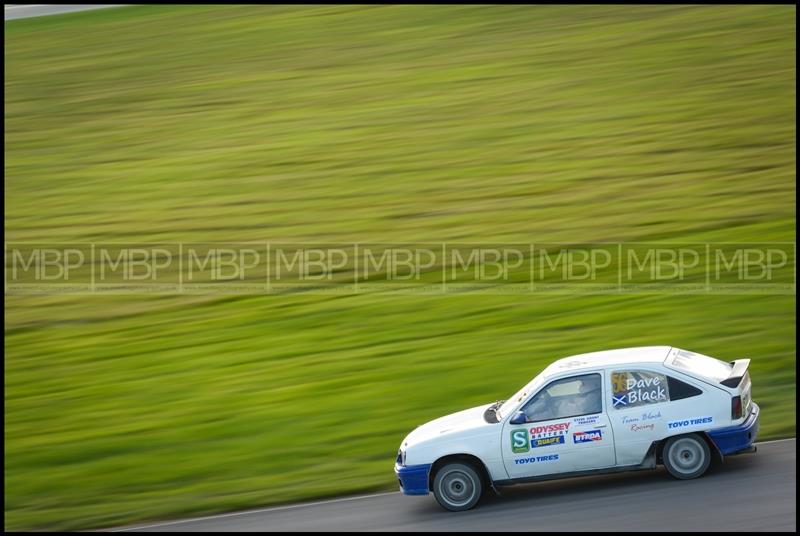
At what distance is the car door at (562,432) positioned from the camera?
859 cm

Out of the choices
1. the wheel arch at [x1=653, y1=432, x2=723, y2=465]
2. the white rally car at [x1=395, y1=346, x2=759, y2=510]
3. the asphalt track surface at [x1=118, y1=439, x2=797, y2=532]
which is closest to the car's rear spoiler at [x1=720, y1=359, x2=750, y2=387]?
the white rally car at [x1=395, y1=346, x2=759, y2=510]

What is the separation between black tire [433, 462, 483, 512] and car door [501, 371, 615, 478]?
1.19ft

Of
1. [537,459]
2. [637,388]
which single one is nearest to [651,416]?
[637,388]

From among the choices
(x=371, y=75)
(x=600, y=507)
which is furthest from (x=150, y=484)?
(x=371, y=75)

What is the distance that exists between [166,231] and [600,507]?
12735 millimetres

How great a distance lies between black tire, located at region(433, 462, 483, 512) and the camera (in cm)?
877

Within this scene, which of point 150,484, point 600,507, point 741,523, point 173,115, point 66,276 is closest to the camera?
point 741,523

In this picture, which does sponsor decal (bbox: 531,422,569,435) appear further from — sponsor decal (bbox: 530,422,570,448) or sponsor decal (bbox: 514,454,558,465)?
sponsor decal (bbox: 514,454,558,465)

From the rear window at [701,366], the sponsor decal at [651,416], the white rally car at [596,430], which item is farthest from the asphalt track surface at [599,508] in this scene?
the rear window at [701,366]

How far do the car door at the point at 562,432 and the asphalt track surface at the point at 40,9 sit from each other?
27.8m

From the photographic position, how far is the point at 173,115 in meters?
23.6

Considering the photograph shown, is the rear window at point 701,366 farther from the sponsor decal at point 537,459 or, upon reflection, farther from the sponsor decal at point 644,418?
the sponsor decal at point 537,459

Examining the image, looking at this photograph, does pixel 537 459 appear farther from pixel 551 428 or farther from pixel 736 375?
pixel 736 375

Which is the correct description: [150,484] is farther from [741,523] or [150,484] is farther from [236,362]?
[741,523]
